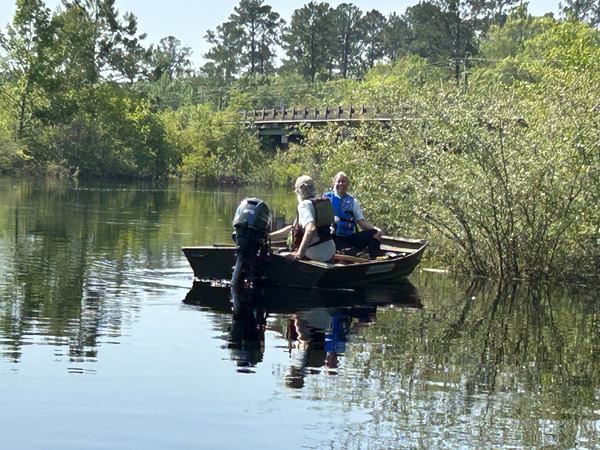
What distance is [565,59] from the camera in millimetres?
35594

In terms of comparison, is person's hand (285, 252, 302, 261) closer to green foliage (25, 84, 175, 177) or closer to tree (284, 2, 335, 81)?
green foliage (25, 84, 175, 177)

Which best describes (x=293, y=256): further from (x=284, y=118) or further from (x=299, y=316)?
(x=284, y=118)

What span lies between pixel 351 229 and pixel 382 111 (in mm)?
3064

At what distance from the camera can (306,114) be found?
7050 centimetres

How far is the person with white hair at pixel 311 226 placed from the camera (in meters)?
15.3

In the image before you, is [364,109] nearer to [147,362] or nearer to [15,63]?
[15,63]

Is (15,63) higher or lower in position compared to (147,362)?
higher

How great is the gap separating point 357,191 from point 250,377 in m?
11.1

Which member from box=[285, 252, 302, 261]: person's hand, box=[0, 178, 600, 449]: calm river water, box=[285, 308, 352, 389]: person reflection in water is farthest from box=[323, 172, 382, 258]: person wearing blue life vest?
box=[285, 308, 352, 389]: person reflection in water

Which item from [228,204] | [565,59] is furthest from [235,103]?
[565,59]

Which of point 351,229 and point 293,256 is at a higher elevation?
point 351,229

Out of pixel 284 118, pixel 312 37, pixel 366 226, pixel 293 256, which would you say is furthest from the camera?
pixel 312 37

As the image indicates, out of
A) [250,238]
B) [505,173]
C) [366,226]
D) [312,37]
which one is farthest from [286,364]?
[312,37]

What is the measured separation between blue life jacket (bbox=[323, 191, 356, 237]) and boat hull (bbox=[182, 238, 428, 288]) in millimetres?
749
